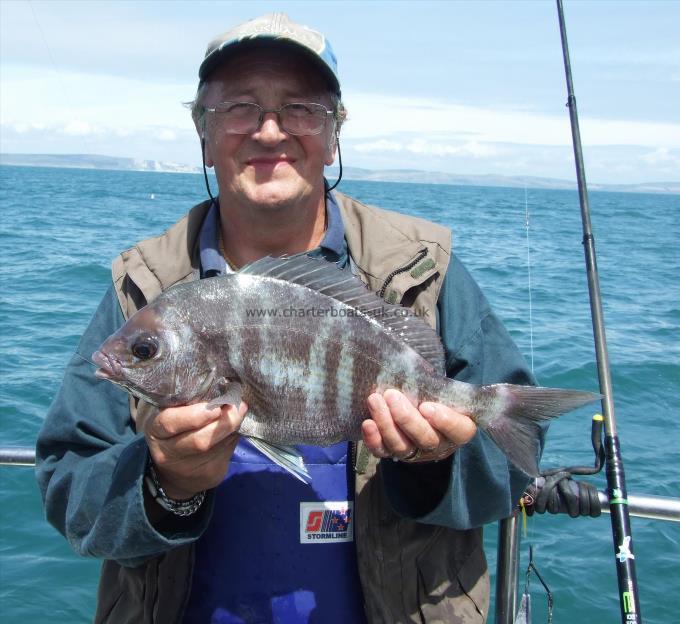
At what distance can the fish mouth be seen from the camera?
225 centimetres

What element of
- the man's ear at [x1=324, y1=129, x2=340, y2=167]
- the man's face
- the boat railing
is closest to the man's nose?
A: the man's face

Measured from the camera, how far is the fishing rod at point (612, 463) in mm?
2471

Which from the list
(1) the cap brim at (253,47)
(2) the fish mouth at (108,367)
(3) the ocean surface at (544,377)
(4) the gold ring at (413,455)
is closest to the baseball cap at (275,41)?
(1) the cap brim at (253,47)

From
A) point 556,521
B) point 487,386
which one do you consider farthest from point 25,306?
point 487,386

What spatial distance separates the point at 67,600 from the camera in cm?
576

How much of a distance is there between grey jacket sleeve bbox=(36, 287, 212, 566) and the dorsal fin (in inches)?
27.7

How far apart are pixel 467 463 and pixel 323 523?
1.87ft

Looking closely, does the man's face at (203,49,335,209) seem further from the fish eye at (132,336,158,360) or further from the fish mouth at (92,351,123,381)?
the fish mouth at (92,351,123,381)

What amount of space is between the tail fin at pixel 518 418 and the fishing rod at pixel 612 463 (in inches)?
14.1

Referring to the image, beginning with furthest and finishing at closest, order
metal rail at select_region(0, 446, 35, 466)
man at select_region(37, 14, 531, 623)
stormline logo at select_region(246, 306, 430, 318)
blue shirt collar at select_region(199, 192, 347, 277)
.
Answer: metal rail at select_region(0, 446, 35, 466) → blue shirt collar at select_region(199, 192, 347, 277) → man at select_region(37, 14, 531, 623) → stormline logo at select_region(246, 306, 430, 318)

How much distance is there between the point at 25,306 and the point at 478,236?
22.5 m

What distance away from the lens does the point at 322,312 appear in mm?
2330

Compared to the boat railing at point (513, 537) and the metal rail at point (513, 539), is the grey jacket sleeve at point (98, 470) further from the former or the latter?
the metal rail at point (513, 539)

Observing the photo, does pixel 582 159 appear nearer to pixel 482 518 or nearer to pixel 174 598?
pixel 482 518
